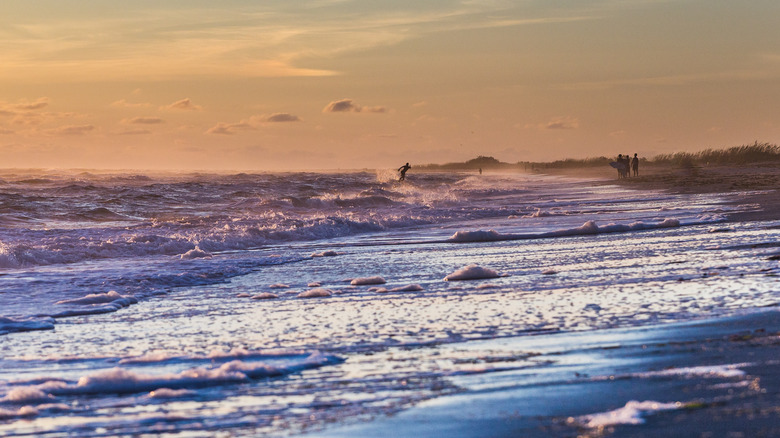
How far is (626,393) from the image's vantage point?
3721mm

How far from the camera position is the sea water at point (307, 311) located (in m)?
4.05

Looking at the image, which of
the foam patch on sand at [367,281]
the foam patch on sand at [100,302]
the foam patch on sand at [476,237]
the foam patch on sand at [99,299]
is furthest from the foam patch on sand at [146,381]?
the foam patch on sand at [476,237]

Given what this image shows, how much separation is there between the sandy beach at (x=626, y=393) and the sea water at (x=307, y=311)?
232mm

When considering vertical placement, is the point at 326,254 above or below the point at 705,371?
below

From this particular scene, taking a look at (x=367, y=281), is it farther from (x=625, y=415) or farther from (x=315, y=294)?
(x=625, y=415)

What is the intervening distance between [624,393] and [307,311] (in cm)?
376

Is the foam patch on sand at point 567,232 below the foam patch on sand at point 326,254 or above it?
above

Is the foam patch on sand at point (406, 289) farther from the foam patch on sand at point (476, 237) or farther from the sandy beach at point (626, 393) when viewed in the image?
the foam patch on sand at point (476, 237)

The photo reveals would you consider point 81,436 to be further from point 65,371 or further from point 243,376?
point 65,371

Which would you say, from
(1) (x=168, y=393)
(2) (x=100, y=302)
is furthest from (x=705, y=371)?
(2) (x=100, y=302)

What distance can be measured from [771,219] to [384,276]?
25.4 ft

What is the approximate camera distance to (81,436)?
11.7 feet

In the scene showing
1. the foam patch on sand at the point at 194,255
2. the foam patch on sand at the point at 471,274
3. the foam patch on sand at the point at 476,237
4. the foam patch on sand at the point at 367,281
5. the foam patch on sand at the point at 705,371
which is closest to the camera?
the foam patch on sand at the point at 705,371

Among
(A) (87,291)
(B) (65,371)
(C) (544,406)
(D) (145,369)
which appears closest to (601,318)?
(C) (544,406)
